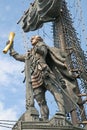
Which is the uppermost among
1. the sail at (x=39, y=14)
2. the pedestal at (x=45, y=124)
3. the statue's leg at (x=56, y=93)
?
the sail at (x=39, y=14)

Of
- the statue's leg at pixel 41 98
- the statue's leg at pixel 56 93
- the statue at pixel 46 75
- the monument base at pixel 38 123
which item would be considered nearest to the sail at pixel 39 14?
the statue at pixel 46 75

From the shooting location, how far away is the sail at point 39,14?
1374 cm

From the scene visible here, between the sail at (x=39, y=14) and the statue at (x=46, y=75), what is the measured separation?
3644 mm

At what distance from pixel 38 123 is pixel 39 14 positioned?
6.14 meters

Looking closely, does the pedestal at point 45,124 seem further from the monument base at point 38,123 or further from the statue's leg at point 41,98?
the statue's leg at point 41,98

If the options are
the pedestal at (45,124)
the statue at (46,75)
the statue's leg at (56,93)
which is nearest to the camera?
the pedestal at (45,124)

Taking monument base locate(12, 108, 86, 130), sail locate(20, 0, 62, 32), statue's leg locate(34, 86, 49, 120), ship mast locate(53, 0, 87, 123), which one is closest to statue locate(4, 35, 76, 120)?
statue's leg locate(34, 86, 49, 120)

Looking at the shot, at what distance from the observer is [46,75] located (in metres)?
9.53

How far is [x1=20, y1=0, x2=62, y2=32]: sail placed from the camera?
13.7 m

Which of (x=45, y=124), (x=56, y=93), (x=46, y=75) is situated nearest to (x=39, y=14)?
(x=46, y=75)

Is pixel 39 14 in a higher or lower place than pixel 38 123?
higher

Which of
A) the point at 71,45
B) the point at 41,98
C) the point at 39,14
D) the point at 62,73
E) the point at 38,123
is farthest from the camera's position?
the point at 71,45

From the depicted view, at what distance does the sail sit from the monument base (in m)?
5.04

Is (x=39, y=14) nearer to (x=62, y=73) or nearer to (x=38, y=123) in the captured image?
(x=62, y=73)
